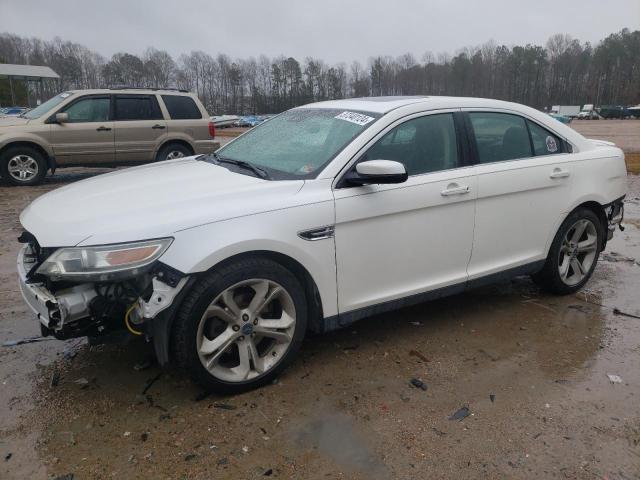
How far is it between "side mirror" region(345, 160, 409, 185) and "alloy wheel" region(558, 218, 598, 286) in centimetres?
205

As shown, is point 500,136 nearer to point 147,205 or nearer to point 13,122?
point 147,205

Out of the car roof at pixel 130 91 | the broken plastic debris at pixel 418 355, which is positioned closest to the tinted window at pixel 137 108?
the car roof at pixel 130 91

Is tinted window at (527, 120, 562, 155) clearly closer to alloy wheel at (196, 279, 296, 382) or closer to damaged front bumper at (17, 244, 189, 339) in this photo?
alloy wheel at (196, 279, 296, 382)

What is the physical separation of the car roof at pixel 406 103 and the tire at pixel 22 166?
7905 mm

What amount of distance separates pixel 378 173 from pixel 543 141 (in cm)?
194

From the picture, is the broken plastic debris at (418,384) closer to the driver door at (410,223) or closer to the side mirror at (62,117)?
the driver door at (410,223)

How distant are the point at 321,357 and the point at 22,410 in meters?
1.78

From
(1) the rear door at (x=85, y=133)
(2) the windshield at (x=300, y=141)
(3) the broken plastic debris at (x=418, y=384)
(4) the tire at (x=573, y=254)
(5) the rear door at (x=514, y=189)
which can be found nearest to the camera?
(3) the broken plastic debris at (x=418, y=384)

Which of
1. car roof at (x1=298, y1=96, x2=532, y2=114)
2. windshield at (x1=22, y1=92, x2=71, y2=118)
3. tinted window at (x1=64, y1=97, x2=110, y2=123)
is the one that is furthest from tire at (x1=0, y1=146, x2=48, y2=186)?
car roof at (x1=298, y1=96, x2=532, y2=114)

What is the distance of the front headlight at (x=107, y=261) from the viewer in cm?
266

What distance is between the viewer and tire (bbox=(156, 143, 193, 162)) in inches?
427

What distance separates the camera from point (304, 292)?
10.5 feet

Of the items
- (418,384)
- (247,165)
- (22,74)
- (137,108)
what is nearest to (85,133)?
(137,108)

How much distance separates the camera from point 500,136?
160 inches
